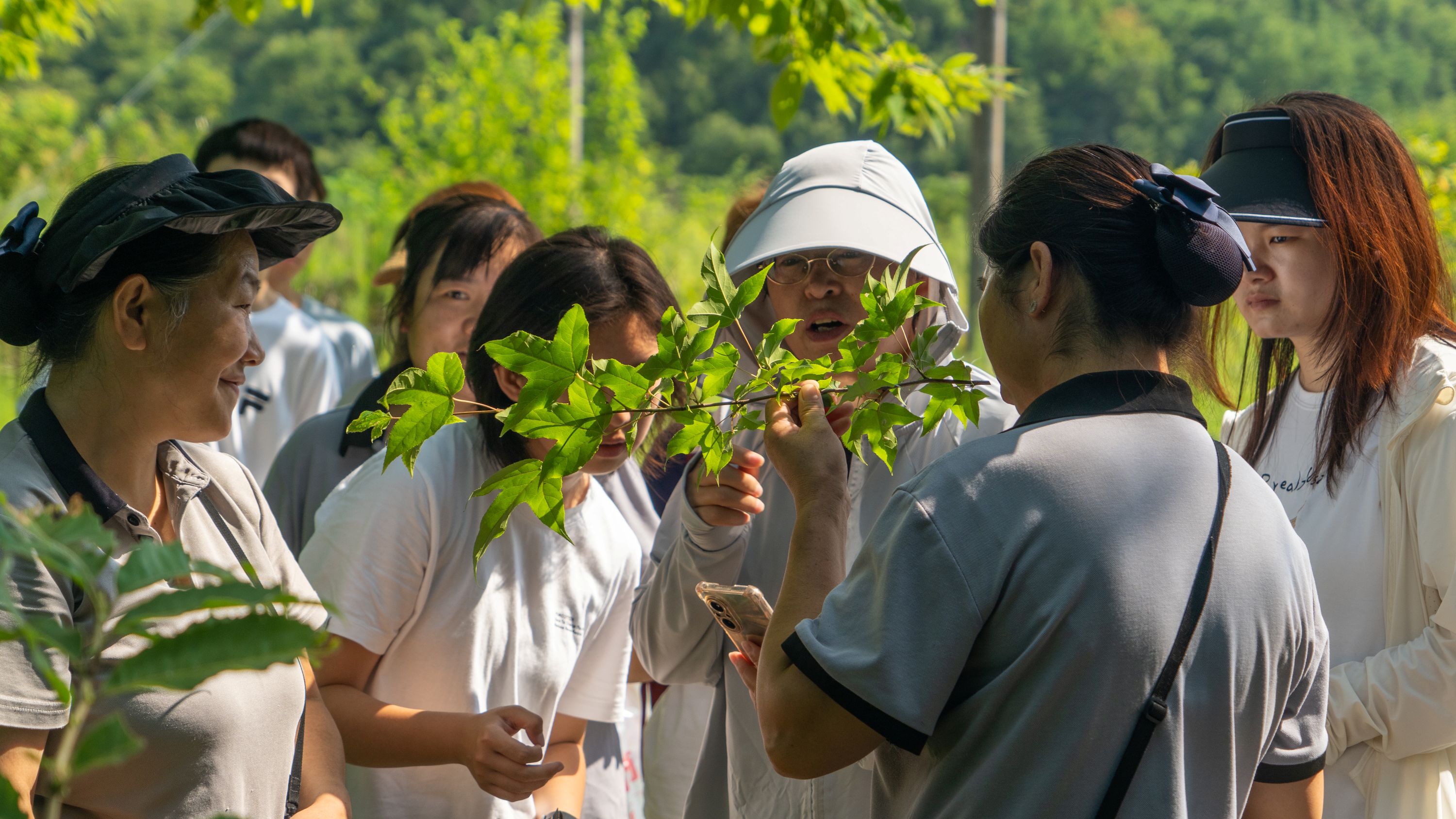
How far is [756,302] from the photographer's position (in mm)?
2580

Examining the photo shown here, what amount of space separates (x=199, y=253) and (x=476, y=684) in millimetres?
905

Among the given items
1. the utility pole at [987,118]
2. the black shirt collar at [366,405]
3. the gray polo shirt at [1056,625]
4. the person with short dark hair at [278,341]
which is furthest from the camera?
the utility pole at [987,118]

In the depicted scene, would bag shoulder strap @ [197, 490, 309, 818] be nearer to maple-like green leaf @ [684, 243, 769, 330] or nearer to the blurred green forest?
maple-like green leaf @ [684, 243, 769, 330]

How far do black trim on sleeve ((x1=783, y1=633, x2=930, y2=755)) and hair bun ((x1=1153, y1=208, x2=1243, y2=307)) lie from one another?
65 cm

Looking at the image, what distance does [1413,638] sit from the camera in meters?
2.12

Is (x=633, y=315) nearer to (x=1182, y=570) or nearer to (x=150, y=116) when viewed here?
(x=1182, y=570)

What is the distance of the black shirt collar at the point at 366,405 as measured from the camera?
3.00 meters

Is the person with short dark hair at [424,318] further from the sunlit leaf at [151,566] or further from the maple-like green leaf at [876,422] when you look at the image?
the sunlit leaf at [151,566]

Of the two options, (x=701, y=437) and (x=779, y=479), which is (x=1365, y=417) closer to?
(x=779, y=479)

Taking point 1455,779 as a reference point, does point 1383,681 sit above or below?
above

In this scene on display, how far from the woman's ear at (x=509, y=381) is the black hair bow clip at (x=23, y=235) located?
0.82 m

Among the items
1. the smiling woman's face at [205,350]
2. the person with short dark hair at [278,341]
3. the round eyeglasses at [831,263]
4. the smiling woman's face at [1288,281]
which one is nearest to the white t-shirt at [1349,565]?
the smiling woman's face at [1288,281]

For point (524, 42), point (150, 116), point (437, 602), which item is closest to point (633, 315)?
point (437, 602)

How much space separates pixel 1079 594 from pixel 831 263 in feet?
3.85
